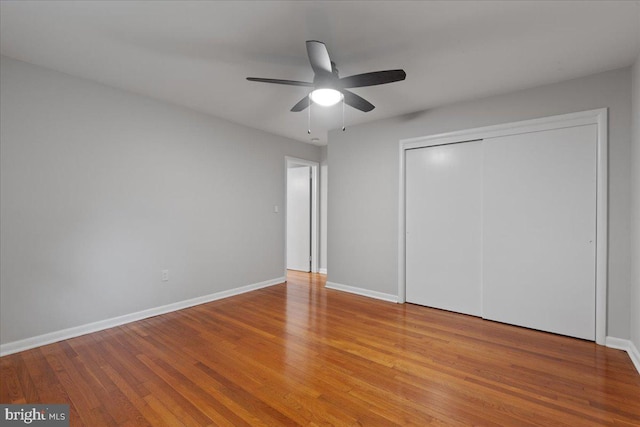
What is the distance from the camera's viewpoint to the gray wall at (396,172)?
2584 millimetres

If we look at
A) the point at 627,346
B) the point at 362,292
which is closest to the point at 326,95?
the point at 362,292

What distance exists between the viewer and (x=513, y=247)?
3098mm

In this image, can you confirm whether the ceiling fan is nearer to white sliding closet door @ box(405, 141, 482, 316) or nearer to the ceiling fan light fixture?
the ceiling fan light fixture

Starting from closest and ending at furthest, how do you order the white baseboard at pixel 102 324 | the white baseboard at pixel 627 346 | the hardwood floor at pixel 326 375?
1. the hardwood floor at pixel 326 375
2. the white baseboard at pixel 627 346
3. the white baseboard at pixel 102 324

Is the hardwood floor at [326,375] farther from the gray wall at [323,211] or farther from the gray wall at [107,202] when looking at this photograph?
the gray wall at [323,211]

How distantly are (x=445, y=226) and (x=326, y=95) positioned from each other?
2228 millimetres

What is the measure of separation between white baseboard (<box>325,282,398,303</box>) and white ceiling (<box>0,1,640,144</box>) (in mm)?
2624

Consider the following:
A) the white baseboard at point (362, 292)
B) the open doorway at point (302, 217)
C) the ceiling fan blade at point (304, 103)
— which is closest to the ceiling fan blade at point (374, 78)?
the ceiling fan blade at point (304, 103)

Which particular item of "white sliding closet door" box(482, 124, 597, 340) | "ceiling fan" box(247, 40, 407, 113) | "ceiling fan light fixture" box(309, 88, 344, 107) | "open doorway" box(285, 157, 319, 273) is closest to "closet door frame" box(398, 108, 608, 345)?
"white sliding closet door" box(482, 124, 597, 340)

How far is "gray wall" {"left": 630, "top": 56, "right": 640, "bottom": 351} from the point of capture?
2.32 m

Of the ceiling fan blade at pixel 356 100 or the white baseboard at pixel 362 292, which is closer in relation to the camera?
the ceiling fan blade at pixel 356 100

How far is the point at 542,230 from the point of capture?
294cm

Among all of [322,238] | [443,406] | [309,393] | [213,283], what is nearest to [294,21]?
[309,393]

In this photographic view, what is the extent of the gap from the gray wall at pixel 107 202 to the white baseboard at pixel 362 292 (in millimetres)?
1293
